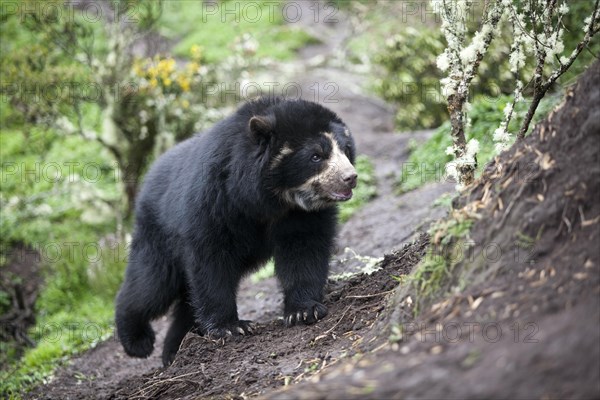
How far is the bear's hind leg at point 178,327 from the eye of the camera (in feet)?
20.4

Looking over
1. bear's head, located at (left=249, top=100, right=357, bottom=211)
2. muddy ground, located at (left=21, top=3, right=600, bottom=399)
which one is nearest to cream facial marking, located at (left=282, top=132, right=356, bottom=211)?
bear's head, located at (left=249, top=100, right=357, bottom=211)

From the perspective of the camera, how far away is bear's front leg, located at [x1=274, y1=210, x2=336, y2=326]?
16.5 ft

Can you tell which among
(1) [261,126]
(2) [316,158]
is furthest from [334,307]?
(1) [261,126]

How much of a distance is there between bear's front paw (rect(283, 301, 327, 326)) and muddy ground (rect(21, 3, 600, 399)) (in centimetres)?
10

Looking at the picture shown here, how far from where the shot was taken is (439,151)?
29.4 ft

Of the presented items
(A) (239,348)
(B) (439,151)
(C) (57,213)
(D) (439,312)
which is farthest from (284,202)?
(C) (57,213)

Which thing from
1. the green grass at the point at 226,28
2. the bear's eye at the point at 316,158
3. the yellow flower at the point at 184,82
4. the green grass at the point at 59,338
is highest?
the green grass at the point at 226,28

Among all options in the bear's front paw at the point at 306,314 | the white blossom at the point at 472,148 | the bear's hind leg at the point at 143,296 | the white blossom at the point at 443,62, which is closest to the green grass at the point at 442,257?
the white blossom at the point at 472,148

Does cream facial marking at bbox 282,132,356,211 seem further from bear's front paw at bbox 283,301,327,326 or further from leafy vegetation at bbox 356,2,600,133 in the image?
leafy vegetation at bbox 356,2,600,133

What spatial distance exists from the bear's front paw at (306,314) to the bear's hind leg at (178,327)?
1.49 metres

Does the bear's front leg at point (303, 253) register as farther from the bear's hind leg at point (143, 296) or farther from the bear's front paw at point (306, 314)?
the bear's hind leg at point (143, 296)

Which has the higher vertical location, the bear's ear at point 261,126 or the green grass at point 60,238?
the bear's ear at point 261,126

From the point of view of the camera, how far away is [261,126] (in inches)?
188

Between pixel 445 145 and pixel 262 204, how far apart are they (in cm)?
438
